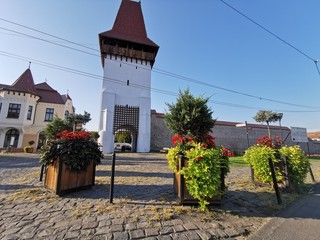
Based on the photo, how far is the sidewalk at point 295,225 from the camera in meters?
2.27

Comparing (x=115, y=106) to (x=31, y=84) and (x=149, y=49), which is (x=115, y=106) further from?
(x=31, y=84)

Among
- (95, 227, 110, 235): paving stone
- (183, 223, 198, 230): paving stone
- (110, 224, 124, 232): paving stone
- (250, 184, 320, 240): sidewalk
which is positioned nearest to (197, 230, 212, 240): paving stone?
(183, 223, 198, 230): paving stone

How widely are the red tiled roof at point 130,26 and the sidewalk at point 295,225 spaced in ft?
65.5

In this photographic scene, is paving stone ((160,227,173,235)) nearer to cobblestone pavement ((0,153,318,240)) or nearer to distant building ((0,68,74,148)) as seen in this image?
cobblestone pavement ((0,153,318,240))

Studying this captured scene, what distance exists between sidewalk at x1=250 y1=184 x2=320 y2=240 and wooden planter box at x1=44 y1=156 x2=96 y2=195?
362 cm

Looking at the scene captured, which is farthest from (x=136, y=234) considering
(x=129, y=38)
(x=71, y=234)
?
(x=129, y=38)

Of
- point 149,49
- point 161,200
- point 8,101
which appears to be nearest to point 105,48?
point 149,49

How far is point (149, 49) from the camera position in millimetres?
20375

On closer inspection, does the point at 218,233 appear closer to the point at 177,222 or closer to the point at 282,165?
the point at 177,222

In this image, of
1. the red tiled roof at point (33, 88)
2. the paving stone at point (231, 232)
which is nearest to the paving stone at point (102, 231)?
the paving stone at point (231, 232)

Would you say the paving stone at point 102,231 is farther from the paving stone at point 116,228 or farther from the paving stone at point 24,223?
the paving stone at point 24,223

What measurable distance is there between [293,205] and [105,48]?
64.7 feet

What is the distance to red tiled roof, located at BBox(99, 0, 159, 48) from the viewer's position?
19.1 metres

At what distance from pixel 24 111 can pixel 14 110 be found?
3.31ft
